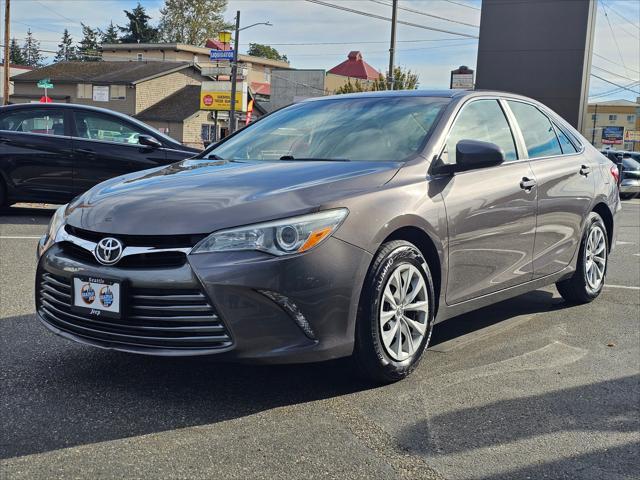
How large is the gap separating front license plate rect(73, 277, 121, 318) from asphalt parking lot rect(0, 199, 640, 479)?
0.43m

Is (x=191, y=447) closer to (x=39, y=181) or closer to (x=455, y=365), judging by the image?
(x=455, y=365)

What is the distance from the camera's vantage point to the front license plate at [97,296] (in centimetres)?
334

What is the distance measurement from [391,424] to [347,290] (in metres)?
0.62

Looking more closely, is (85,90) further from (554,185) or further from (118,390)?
(118,390)

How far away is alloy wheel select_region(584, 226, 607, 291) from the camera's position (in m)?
5.92

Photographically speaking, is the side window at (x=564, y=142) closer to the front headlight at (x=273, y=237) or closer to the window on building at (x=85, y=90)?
the front headlight at (x=273, y=237)

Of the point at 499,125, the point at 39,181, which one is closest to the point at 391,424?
the point at 499,125

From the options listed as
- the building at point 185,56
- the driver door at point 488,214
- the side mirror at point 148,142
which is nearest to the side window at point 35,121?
the side mirror at point 148,142

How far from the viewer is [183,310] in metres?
3.30

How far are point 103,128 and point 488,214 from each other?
24.1 feet

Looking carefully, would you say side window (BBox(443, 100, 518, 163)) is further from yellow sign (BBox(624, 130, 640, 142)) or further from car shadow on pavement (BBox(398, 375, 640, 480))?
yellow sign (BBox(624, 130, 640, 142))

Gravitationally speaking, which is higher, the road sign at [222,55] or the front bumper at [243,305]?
the road sign at [222,55]

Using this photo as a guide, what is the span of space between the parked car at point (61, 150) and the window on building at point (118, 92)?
48.3 metres

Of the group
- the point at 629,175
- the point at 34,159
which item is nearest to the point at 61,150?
the point at 34,159
